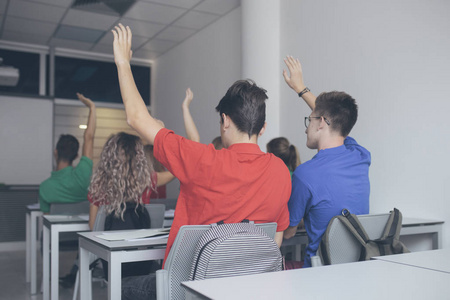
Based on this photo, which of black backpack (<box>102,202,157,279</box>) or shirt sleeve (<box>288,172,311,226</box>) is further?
black backpack (<box>102,202,157,279</box>)

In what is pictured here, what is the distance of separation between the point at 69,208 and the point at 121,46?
7.49 feet

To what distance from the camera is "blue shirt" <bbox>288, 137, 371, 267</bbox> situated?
1.80m

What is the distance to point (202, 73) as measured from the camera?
19.1 feet

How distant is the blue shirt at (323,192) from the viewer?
180 cm

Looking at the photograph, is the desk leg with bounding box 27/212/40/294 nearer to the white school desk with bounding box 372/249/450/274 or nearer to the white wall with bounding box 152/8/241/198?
the white wall with bounding box 152/8/241/198

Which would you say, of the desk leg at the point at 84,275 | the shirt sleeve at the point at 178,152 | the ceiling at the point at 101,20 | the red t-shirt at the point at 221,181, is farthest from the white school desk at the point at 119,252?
the ceiling at the point at 101,20

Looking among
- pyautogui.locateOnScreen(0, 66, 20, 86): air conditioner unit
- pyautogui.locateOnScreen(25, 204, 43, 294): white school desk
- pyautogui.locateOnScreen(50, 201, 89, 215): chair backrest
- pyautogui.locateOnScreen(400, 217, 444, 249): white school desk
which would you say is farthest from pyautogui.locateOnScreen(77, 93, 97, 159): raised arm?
pyautogui.locateOnScreen(0, 66, 20, 86): air conditioner unit

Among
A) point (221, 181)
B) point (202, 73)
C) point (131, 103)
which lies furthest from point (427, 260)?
point (202, 73)

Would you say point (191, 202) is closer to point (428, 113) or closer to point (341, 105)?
point (341, 105)

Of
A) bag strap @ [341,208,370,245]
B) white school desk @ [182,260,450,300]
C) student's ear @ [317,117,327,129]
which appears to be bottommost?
white school desk @ [182,260,450,300]

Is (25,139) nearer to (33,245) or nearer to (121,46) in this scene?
(33,245)

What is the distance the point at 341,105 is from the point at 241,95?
62cm

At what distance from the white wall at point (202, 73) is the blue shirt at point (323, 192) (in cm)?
328

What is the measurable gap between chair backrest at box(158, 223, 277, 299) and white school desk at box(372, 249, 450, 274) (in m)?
0.58
